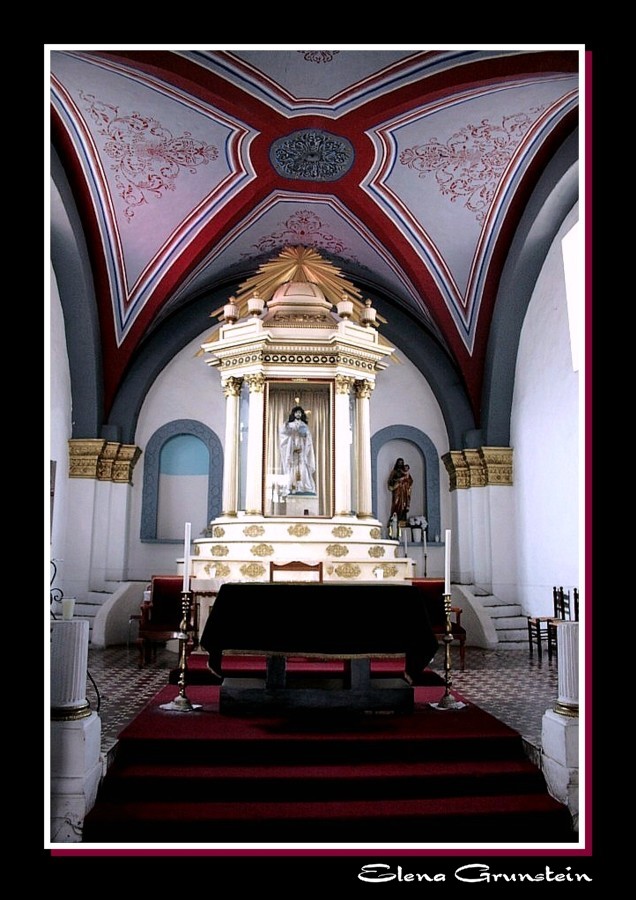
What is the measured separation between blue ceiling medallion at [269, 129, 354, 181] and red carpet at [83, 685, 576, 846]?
6.58 meters

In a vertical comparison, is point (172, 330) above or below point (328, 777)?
above

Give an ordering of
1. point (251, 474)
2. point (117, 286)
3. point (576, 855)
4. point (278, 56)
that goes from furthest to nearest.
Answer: point (117, 286) → point (251, 474) → point (278, 56) → point (576, 855)

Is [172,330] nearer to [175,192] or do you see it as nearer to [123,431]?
[123,431]

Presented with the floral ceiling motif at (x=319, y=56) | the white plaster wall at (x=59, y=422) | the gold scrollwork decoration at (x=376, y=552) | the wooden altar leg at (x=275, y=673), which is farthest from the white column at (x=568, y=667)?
the white plaster wall at (x=59, y=422)

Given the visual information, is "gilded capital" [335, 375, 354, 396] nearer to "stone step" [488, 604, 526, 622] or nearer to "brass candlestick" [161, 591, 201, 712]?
"stone step" [488, 604, 526, 622]

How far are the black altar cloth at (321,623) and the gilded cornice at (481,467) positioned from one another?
6.50 metres

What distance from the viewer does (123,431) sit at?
10750mm

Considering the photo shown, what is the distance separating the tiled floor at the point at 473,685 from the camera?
4.29m

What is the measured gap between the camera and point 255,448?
8.33 m

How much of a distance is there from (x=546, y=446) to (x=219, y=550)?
15.2 feet

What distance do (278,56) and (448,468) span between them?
22.4ft

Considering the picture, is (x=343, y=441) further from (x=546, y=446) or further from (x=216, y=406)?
(x=216, y=406)

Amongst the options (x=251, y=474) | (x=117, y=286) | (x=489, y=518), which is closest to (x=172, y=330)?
(x=117, y=286)

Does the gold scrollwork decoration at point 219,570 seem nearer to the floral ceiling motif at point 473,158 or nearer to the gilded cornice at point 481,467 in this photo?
the gilded cornice at point 481,467
